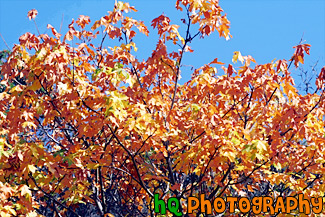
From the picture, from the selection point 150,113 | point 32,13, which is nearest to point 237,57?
point 150,113

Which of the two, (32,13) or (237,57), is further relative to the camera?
(32,13)

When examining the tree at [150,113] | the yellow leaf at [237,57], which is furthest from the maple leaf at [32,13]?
the yellow leaf at [237,57]

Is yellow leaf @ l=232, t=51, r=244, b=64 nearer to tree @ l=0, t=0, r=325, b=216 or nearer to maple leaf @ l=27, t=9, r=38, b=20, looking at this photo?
tree @ l=0, t=0, r=325, b=216

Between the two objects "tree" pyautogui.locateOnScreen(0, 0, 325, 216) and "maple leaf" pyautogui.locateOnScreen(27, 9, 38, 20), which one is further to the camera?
"maple leaf" pyautogui.locateOnScreen(27, 9, 38, 20)

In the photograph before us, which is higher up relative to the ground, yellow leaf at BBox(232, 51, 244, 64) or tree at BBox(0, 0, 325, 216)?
yellow leaf at BBox(232, 51, 244, 64)

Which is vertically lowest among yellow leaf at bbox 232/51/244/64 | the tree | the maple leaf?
the tree

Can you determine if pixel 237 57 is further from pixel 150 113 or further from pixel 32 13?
pixel 32 13

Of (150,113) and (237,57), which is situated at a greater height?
(237,57)

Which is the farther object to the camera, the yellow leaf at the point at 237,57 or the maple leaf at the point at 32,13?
the maple leaf at the point at 32,13

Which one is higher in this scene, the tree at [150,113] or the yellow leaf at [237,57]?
the yellow leaf at [237,57]

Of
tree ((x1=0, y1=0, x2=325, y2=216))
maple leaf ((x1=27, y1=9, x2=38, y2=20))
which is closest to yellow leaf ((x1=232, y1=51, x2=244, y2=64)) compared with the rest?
tree ((x1=0, y1=0, x2=325, y2=216))

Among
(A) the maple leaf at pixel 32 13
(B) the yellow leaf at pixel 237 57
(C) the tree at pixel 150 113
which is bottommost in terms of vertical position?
(C) the tree at pixel 150 113

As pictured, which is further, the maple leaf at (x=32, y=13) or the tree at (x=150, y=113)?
the maple leaf at (x=32, y=13)

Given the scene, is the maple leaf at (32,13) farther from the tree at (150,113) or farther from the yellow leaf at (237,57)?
the yellow leaf at (237,57)
